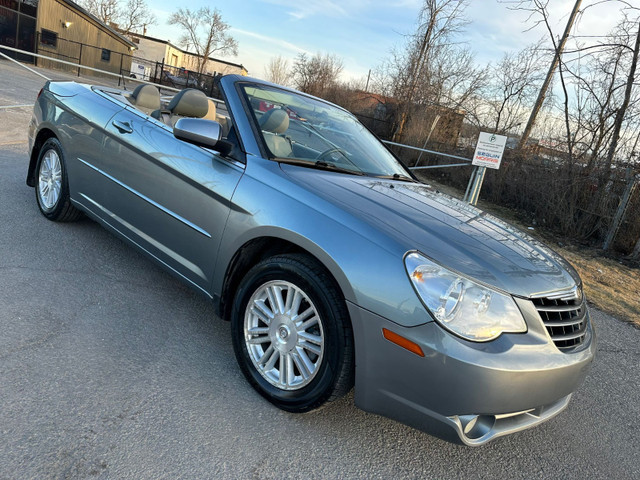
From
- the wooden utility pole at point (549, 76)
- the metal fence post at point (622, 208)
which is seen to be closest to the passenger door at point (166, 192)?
the metal fence post at point (622, 208)

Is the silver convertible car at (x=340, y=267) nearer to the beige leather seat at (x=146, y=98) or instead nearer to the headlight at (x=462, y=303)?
the headlight at (x=462, y=303)

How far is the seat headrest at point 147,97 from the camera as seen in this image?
14.1 ft

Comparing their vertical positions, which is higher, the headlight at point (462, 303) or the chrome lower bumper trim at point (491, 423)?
the headlight at point (462, 303)

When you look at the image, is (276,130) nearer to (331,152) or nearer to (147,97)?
(331,152)

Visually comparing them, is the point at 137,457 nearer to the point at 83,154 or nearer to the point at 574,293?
the point at 574,293

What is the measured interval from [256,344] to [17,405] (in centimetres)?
112

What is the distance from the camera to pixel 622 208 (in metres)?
8.20

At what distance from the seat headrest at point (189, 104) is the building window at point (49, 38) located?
31586 mm

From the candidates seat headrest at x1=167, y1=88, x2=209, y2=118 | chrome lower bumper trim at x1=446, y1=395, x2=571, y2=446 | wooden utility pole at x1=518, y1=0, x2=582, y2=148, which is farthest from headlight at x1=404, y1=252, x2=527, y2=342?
wooden utility pole at x1=518, y1=0, x2=582, y2=148

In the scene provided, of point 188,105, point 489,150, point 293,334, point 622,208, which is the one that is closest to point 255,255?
point 293,334

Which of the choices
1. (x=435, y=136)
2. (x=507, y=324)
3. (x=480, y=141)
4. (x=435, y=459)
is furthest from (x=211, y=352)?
(x=435, y=136)

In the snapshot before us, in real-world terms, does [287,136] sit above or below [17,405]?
above

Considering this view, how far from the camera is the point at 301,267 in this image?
235 centimetres

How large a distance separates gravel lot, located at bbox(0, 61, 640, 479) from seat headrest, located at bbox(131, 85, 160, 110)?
1556 millimetres
